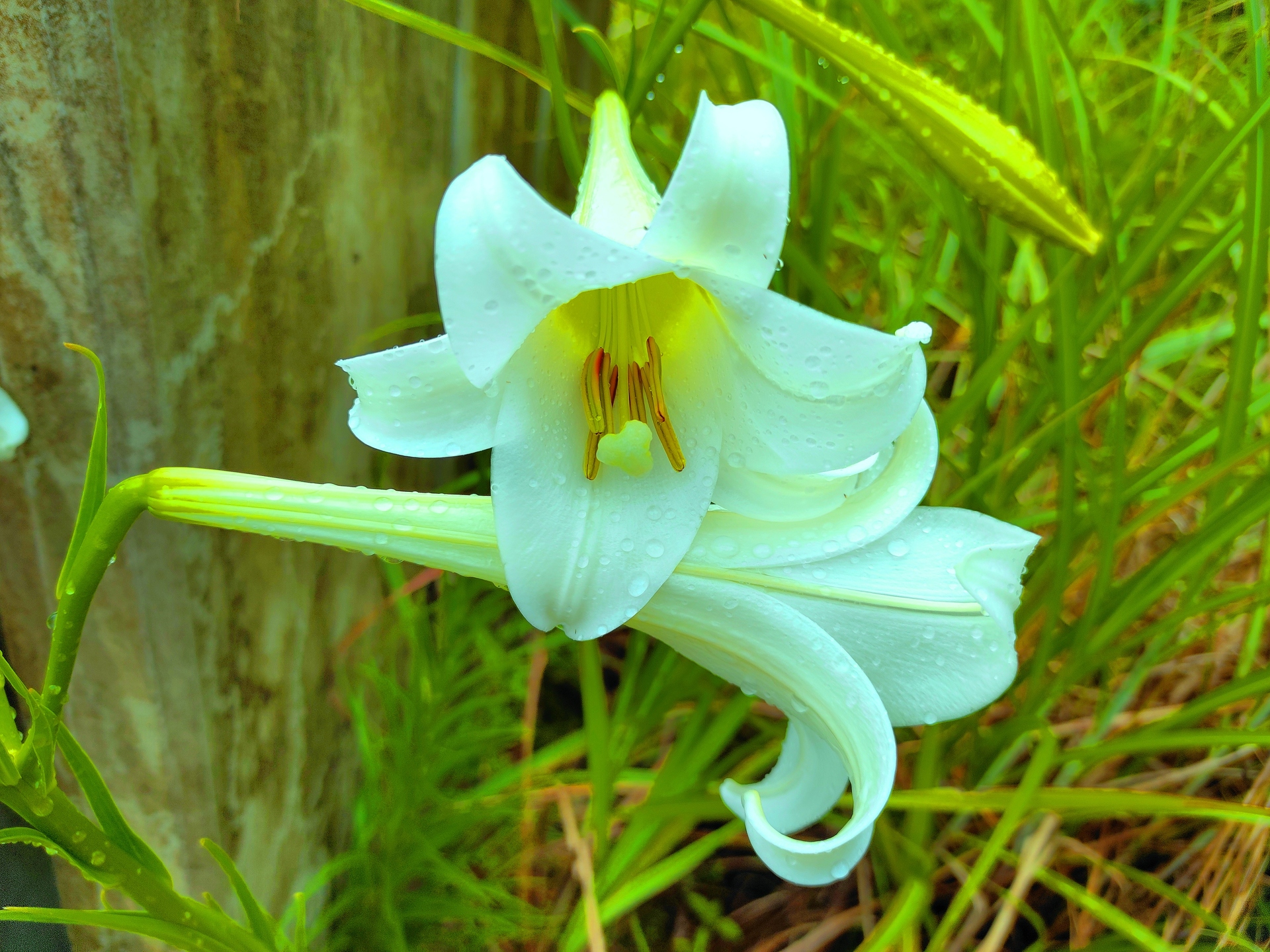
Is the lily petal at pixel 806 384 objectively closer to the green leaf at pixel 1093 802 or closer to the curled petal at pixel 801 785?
the curled petal at pixel 801 785

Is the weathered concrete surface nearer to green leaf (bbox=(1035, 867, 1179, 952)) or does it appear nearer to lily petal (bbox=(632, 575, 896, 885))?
lily petal (bbox=(632, 575, 896, 885))

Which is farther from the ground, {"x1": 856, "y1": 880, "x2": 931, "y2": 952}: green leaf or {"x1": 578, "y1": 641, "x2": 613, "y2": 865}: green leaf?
{"x1": 578, "y1": 641, "x2": 613, "y2": 865}: green leaf

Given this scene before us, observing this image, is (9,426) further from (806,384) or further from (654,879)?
(654,879)

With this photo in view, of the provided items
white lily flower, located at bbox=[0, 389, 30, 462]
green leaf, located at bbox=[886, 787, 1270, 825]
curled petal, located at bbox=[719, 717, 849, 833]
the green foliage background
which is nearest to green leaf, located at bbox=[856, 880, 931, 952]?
the green foliage background

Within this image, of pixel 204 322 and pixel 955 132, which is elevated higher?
pixel 955 132

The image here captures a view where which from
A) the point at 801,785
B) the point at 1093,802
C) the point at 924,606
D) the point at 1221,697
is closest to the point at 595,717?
the point at 801,785

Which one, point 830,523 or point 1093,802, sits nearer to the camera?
point 830,523
